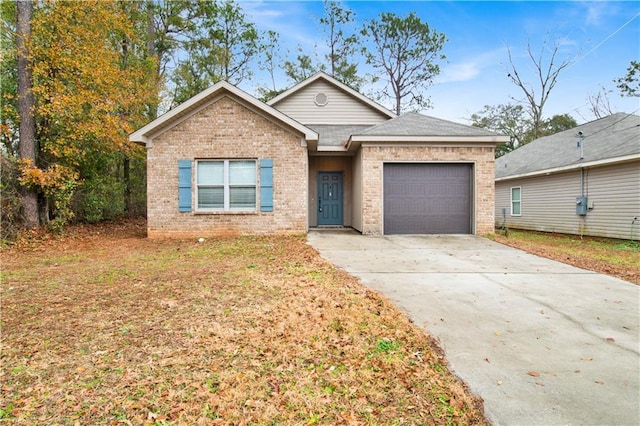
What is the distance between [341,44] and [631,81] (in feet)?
54.3

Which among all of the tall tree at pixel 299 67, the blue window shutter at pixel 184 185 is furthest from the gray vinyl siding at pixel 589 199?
the tall tree at pixel 299 67

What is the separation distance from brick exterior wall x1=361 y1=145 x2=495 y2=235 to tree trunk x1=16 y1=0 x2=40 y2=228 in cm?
983

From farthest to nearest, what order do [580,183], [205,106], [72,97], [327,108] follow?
[327,108] → [580,183] → [205,106] → [72,97]

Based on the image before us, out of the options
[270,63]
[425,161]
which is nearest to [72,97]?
[425,161]

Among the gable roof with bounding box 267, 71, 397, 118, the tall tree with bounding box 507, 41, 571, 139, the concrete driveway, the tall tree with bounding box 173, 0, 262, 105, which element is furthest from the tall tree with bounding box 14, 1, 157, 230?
the tall tree with bounding box 507, 41, 571, 139

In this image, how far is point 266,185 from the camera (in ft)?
33.2

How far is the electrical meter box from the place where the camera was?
12195mm

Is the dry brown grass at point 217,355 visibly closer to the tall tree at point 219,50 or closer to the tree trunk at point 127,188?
the tree trunk at point 127,188

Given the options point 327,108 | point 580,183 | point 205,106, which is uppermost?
point 327,108

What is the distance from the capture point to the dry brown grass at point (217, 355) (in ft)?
7.16

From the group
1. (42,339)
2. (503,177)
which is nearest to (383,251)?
(42,339)

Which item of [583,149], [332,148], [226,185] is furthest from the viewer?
[583,149]

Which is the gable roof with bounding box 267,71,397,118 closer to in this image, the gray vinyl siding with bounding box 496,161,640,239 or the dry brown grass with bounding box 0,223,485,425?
the gray vinyl siding with bounding box 496,161,640,239

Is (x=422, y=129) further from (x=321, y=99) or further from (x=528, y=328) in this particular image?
(x=528, y=328)
